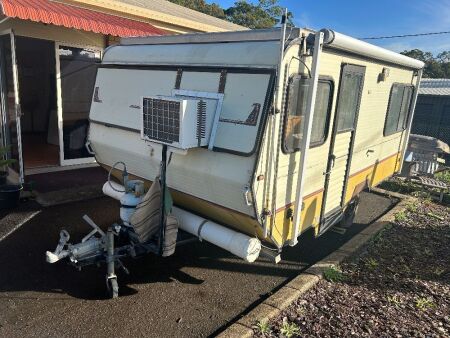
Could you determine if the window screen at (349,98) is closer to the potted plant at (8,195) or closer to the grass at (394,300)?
the grass at (394,300)

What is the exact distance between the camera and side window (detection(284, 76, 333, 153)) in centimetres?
355

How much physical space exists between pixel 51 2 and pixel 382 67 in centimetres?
587

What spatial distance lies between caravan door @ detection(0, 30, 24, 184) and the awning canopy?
3.28 ft

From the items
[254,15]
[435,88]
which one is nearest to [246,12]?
[254,15]

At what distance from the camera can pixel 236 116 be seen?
11.6 feet

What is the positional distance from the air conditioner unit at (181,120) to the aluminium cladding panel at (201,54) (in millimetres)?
515

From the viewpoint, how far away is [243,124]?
3490 millimetres

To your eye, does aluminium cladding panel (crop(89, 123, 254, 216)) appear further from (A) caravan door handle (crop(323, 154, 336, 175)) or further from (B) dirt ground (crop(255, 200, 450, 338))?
(A) caravan door handle (crop(323, 154, 336, 175))

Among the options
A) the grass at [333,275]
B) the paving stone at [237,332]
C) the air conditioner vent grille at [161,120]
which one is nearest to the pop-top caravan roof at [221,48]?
the air conditioner vent grille at [161,120]

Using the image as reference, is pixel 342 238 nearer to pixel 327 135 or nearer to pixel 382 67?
pixel 327 135

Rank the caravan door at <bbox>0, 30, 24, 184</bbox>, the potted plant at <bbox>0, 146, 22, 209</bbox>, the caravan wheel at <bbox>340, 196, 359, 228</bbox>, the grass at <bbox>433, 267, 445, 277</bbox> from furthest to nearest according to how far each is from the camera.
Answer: the caravan door at <bbox>0, 30, 24, 184</bbox> < the caravan wheel at <bbox>340, 196, 359, 228</bbox> < the potted plant at <bbox>0, 146, 22, 209</bbox> < the grass at <bbox>433, 267, 445, 277</bbox>

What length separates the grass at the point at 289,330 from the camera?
3461 mm

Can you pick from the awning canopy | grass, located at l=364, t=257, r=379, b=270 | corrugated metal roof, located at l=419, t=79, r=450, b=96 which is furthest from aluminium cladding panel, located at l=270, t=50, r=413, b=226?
corrugated metal roof, located at l=419, t=79, r=450, b=96

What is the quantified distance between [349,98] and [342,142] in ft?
1.86
